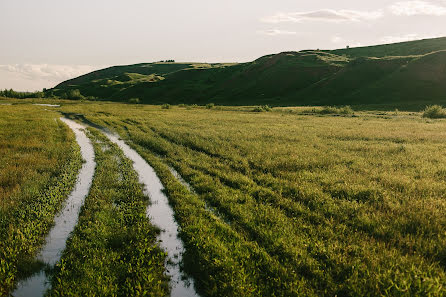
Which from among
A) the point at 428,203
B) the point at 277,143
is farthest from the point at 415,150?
the point at 428,203

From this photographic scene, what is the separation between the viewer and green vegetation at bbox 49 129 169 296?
22.2 feet

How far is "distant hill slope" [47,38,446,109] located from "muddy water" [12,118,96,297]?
74.5 m

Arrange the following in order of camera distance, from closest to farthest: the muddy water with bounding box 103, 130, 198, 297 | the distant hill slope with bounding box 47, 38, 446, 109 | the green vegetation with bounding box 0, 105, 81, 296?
1. the muddy water with bounding box 103, 130, 198, 297
2. the green vegetation with bounding box 0, 105, 81, 296
3. the distant hill slope with bounding box 47, 38, 446, 109

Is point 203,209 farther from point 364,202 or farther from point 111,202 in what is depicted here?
point 364,202

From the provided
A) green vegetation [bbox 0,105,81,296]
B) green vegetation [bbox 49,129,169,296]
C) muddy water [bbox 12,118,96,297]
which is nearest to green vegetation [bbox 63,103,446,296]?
green vegetation [bbox 49,129,169,296]

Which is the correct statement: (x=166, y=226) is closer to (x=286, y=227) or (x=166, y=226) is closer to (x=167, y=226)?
(x=167, y=226)

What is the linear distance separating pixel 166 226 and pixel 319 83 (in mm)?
124348

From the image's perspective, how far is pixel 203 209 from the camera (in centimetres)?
1115

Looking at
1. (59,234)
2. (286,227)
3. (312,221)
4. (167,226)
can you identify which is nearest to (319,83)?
(312,221)

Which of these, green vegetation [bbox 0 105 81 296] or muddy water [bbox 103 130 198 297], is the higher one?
green vegetation [bbox 0 105 81 296]

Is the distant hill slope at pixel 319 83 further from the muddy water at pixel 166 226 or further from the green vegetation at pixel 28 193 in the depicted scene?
the green vegetation at pixel 28 193

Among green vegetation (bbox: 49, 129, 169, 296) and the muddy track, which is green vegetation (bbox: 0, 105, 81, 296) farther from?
the muddy track

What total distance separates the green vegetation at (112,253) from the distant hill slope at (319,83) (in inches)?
2953

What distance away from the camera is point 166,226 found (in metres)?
10.1
